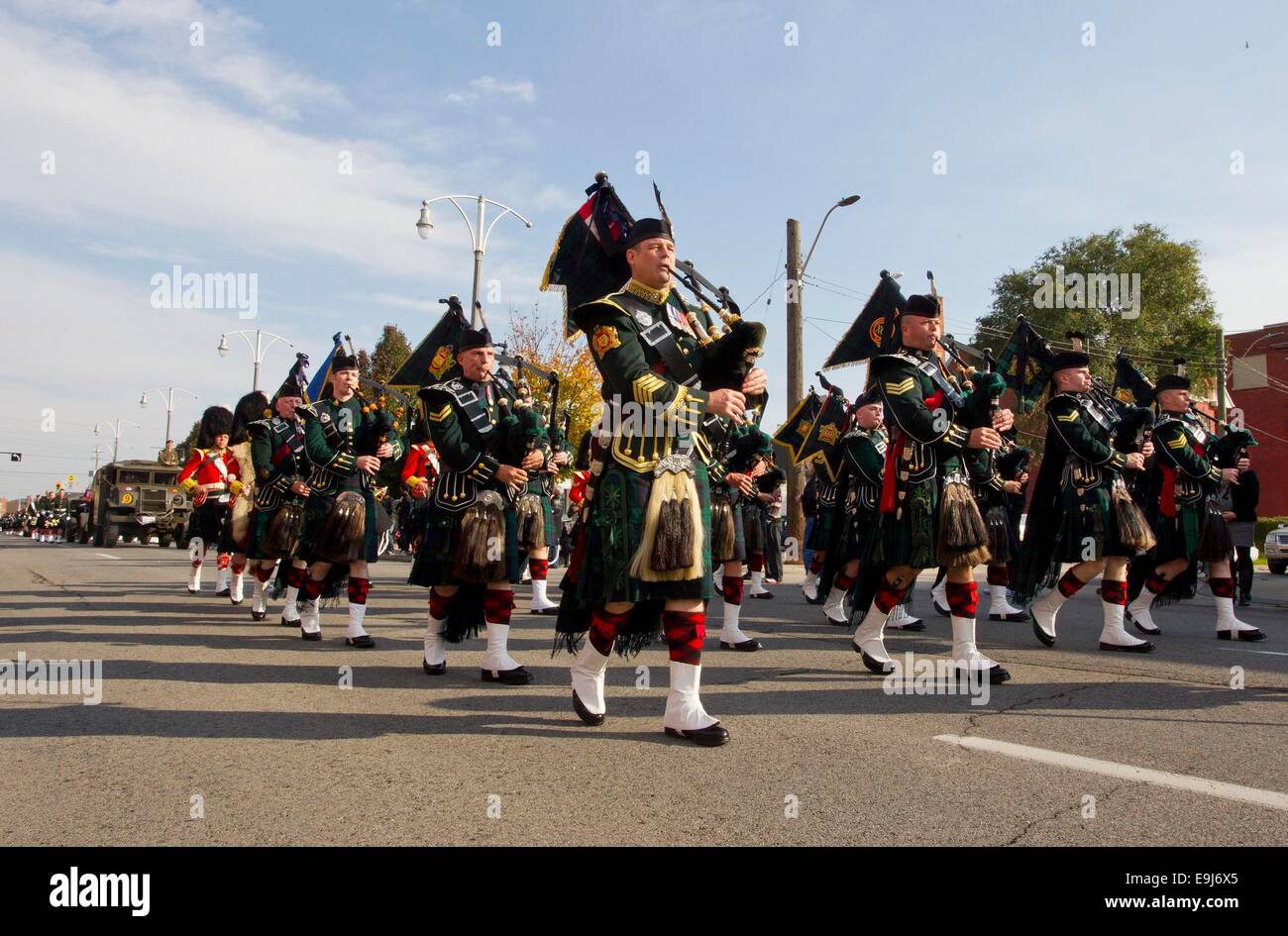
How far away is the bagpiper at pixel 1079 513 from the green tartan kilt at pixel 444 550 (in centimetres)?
399

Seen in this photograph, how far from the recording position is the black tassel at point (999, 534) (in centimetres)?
920

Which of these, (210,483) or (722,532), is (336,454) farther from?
(210,483)

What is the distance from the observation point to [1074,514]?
7211 mm

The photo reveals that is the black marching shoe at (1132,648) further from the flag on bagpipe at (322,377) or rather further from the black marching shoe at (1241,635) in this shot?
the flag on bagpipe at (322,377)

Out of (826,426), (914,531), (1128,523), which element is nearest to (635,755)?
(914,531)

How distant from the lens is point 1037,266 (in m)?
44.2

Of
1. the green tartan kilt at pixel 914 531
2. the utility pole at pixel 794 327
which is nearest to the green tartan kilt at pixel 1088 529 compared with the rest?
the green tartan kilt at pixel 914 531

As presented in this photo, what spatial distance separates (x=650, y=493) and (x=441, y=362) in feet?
14.4

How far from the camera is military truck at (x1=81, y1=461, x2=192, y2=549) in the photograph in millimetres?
33969

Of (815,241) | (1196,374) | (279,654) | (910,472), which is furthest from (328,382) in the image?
(1196,374)
